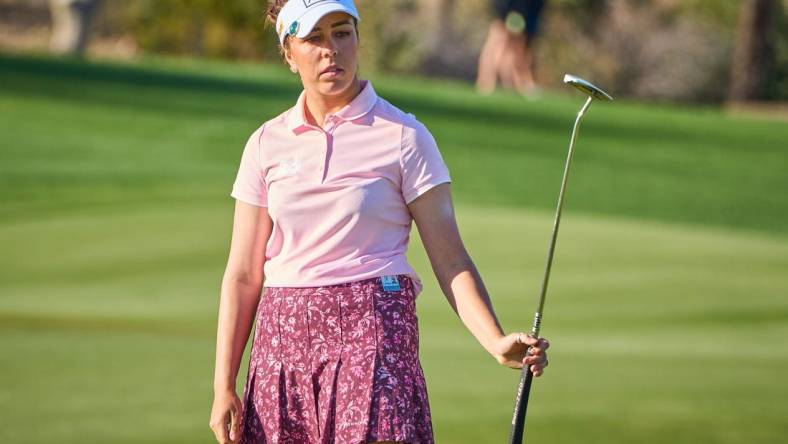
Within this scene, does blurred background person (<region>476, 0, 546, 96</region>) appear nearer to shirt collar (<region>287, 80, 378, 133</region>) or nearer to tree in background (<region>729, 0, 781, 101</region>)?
tree in background (<region>729, 0, 781, 101</region>)

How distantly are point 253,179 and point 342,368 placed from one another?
443 millimetres

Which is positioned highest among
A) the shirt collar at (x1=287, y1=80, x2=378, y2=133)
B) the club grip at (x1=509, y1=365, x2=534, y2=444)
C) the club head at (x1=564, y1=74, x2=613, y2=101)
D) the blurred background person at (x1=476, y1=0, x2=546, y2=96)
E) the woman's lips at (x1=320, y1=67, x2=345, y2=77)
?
the blurred background person at (x1=476, y1=0, x2=546, y2=96)

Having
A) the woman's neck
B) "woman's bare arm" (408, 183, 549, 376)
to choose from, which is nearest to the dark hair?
the woman's neck

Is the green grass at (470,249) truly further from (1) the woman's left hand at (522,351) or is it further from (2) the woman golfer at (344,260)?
(1) the woman's left hand at (522,351)

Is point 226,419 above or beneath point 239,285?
beneath

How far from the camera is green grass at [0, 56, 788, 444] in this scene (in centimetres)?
582

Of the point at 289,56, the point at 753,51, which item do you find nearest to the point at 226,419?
the point at 289,56

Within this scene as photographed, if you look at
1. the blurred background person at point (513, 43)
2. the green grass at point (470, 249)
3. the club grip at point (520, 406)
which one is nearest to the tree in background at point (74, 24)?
the green grass at point (470, 249)

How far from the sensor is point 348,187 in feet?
10.3

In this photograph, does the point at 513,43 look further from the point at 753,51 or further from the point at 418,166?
the point at 418,166

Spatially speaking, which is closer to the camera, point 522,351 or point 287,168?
point 522,351

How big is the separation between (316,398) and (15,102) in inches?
494

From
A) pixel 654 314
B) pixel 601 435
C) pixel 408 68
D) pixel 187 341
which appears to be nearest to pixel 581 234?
pixel 654 314

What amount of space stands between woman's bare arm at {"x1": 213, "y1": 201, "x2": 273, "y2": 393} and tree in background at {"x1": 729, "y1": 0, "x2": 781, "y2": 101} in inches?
741
